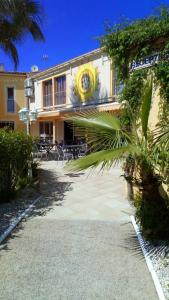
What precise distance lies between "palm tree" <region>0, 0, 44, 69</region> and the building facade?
393 centimetres

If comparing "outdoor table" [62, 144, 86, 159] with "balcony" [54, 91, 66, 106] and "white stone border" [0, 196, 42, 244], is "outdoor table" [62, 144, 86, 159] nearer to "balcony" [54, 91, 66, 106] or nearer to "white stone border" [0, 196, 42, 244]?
"balcony" [54, 91, 66, 106]

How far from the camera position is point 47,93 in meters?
28.0

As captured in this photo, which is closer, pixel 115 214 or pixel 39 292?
pixel 39 292

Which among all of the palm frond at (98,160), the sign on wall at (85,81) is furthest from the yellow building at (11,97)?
the palm frond at (98,160)

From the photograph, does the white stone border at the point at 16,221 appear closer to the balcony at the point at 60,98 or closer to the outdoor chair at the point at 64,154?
the outdoor chair at the point at 64,154

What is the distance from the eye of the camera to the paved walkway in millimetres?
4741

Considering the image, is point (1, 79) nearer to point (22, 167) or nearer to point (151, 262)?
point (22, 167)

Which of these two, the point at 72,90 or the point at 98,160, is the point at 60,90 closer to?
the point at 72,90

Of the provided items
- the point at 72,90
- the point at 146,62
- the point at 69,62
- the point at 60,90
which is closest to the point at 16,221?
the point at 146,62

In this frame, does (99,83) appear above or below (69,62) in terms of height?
below

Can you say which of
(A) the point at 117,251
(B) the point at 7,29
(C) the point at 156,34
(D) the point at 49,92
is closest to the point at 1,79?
(D) the point at 49,92

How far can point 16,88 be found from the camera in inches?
1364

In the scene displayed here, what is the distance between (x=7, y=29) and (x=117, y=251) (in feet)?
57.8

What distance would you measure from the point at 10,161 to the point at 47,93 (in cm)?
1903
